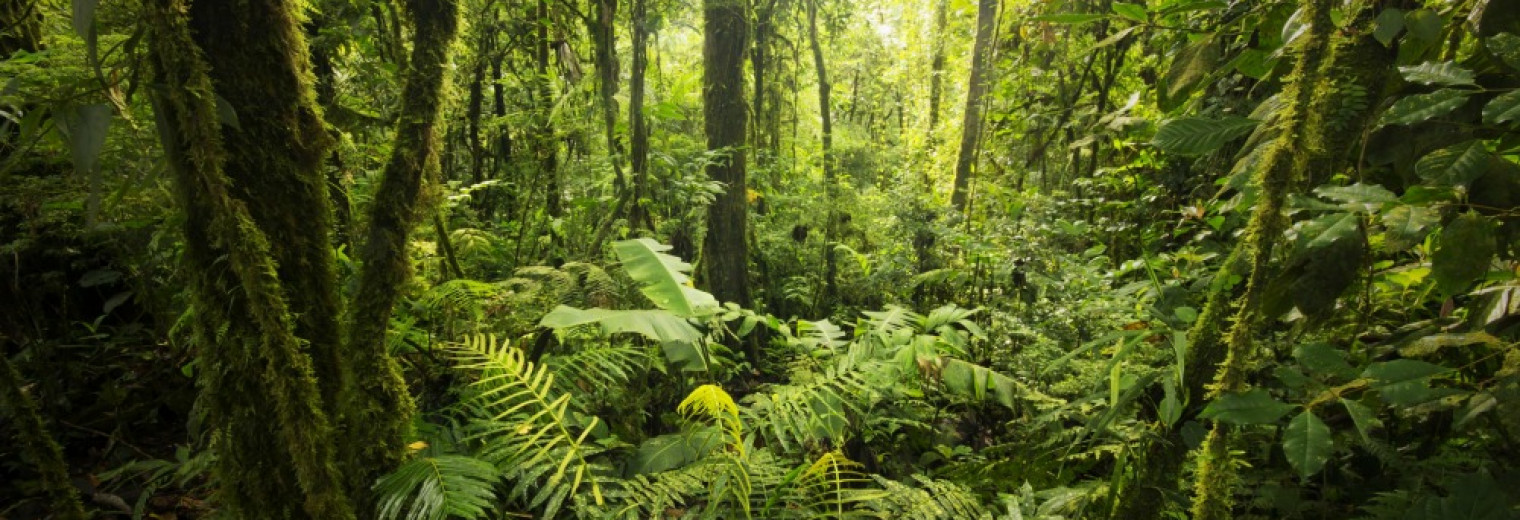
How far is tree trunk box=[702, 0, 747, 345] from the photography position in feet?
17.6

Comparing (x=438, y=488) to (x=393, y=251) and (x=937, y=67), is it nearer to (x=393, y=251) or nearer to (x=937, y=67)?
(x=393, y=251)

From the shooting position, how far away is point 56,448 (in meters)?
1.90

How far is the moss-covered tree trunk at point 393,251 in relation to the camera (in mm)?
1897

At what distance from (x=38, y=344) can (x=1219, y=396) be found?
4753 mm

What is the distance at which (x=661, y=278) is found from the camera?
2840mm

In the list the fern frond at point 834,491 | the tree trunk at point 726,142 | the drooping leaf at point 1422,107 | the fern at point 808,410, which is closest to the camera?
the drooping leaf at point 1422,107

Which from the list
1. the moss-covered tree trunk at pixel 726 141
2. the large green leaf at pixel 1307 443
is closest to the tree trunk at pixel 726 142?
the moss-covered tree trunk at pixel 726 141

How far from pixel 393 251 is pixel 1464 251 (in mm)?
2515

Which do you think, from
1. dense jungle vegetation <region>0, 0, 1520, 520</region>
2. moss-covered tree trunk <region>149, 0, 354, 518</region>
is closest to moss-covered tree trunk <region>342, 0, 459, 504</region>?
dense jungle vegetation <region>0, 0, 1520, 520</region>

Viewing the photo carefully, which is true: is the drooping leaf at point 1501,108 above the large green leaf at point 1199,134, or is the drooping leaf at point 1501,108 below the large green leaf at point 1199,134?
above

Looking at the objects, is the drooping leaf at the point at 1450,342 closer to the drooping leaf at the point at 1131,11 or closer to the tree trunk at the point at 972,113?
the drooping leaf at the point at 1131,11

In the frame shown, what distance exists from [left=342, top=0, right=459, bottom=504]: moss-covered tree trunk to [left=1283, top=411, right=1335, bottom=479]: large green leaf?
2.30 m

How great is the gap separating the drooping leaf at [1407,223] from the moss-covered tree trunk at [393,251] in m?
2.38

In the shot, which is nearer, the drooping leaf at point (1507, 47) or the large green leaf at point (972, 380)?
the drooping leaf at point (1507, 47)
